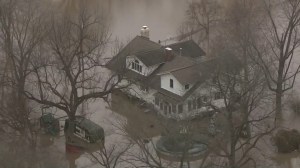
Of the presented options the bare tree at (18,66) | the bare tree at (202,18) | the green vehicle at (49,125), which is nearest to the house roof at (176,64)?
the green vehicle at (49,125)

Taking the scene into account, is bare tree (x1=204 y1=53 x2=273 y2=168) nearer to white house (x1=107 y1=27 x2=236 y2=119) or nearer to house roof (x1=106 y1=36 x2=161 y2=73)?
white house (x1=107 y1=27 x2=236 y2=119)

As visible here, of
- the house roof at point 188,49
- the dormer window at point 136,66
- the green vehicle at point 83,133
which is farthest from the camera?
the house roof at point 188,49

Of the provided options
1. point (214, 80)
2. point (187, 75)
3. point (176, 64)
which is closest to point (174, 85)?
point (187, 75)

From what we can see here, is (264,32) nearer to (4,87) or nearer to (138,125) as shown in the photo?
(138,125)

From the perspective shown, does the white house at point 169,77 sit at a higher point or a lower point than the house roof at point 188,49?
lower

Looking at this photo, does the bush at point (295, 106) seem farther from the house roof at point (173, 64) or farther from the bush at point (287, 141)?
the house roof at point (173, 64)

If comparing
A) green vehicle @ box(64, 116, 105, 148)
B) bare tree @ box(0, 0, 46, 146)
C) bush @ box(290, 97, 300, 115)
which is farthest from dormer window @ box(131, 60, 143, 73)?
bush @ box(290, 97, 300, 115)

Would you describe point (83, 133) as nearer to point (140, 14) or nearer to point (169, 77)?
point (169, 77)
